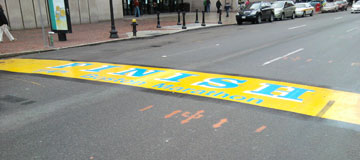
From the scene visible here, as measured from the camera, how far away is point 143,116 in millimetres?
4891

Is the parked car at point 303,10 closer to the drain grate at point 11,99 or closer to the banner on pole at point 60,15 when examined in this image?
the banner on pole at point 60,15

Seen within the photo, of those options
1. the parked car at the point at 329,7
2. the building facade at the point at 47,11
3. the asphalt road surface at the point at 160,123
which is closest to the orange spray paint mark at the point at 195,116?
the asphalt road surface at the point at 160,123

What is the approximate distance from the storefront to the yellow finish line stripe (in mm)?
25700

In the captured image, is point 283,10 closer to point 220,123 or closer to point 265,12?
point 265,12

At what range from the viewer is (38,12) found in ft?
68.7

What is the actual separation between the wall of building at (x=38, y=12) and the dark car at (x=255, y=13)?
11230 mm

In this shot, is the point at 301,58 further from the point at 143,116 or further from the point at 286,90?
the point at 143,116

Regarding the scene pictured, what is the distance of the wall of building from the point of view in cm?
1967

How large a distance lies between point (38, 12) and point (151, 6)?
17.6 meters

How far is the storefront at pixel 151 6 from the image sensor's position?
34.1 meters

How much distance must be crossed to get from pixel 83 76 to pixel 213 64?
362 cm

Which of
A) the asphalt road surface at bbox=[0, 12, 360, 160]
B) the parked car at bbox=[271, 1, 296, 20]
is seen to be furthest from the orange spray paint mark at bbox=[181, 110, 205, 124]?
the parked car at bbox=[271, 1, 296, 20]

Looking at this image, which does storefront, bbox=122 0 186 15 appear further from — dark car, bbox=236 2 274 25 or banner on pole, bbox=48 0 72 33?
banner on pole, bbox=48 0 72 33

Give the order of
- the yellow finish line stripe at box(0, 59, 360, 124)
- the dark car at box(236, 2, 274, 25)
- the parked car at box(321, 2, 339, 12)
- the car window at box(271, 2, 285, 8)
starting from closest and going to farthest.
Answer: the yellow finish line stripe at box(0, 59, 360, 124)
the dark car at box(236, 2, 274, 25)
the car window at box(271, 2, 285, 8)
the parked car at box(321, 2, 339, 12)
